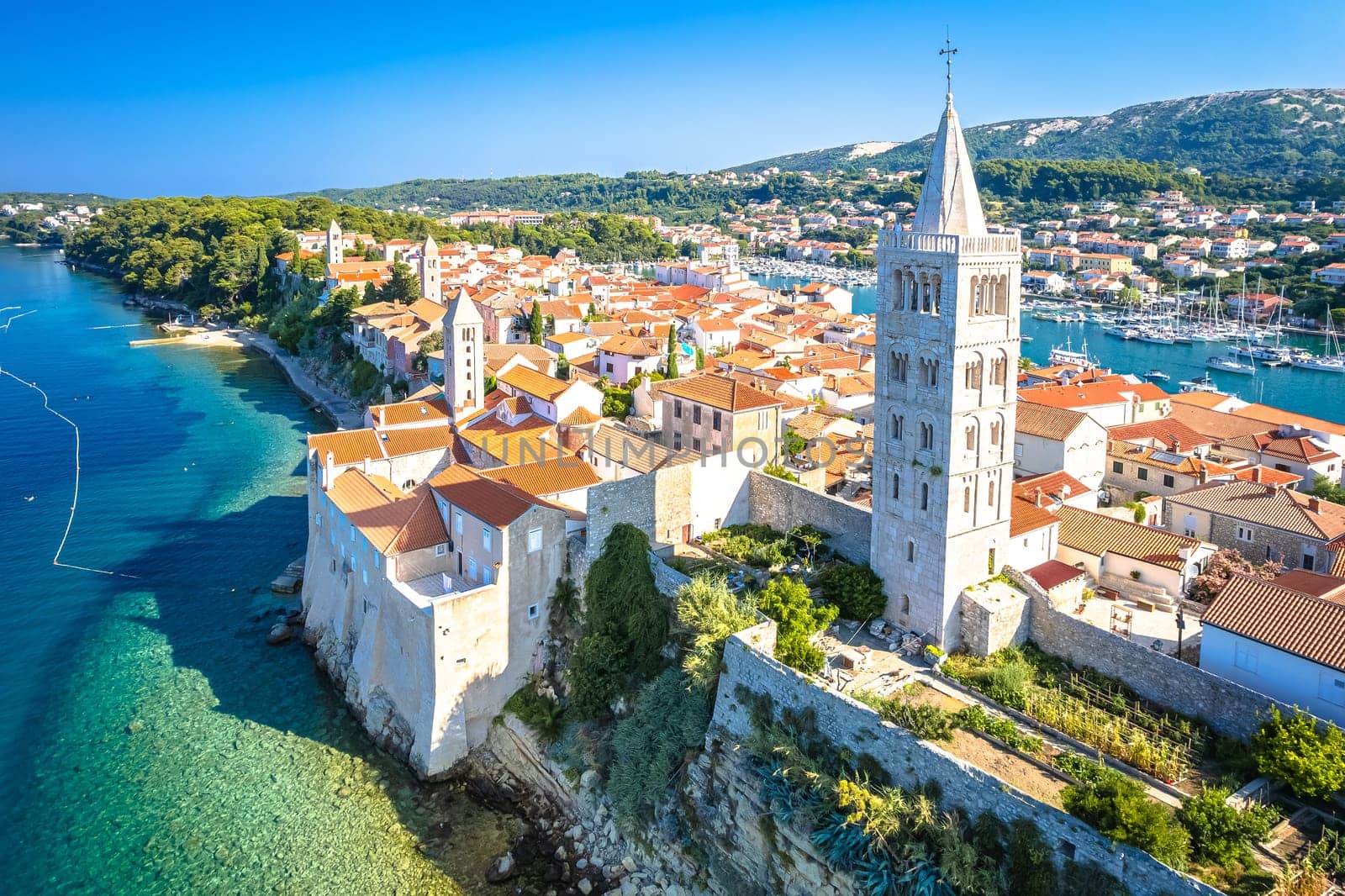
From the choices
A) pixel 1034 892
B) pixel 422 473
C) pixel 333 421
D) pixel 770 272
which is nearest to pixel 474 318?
pixel 422 473

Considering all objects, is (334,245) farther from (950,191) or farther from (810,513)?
(950,191)

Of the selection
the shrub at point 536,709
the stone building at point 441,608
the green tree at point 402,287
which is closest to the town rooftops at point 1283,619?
the shrub at point 536,709

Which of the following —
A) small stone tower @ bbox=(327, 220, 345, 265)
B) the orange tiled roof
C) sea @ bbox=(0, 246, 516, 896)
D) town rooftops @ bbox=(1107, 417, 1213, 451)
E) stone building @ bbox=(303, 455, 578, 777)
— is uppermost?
small stone tower @ bbox=(327, 220, 345, 265)

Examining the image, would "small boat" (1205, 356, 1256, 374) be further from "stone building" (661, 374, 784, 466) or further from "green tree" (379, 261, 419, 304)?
"green tree" (379, 261, 419, 304)

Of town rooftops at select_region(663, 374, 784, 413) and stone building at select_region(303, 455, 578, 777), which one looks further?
town rooftops at select_region(663, 374, 784, 413)

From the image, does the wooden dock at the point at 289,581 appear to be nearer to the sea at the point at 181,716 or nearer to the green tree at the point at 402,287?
the sea at the point at 181,716

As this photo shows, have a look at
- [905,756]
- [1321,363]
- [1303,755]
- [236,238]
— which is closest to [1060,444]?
[1303,755]

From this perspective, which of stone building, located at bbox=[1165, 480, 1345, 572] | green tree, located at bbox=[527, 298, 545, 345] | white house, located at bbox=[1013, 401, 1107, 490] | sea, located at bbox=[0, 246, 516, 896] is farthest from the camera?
green tree, located at bbox=[527, 298, 545, 345]

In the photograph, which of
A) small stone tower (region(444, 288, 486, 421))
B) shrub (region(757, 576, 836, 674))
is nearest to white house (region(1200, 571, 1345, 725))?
shrub (region(757, 576, 836, 674))
